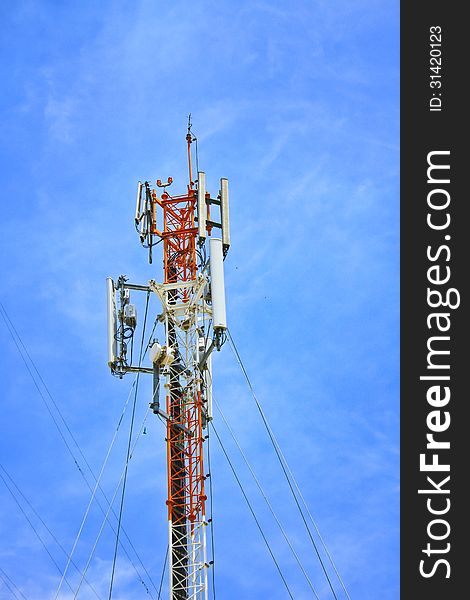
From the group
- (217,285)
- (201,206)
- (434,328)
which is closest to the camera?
(434,328)

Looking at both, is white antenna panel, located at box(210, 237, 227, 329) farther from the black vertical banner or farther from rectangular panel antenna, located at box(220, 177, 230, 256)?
the black vertical banner

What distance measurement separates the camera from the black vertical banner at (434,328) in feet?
128

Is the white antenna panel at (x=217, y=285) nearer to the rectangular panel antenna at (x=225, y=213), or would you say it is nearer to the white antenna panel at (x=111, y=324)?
the rectangular panel antenna at (x=225, y=213)

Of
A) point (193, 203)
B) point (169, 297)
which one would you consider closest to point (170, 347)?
point (169, 297)

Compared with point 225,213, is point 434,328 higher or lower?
lower

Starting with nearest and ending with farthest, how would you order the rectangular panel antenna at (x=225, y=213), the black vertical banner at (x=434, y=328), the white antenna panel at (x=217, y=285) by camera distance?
the black vertical banner at (x=434, y=328)
the white antenna panel at (x=217, y=285)
the rectangular panel antenna at (x=225, y=213)

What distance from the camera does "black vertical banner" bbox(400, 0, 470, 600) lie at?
38.9 meters

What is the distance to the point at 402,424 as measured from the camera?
1554 inches

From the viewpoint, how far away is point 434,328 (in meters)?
39.8

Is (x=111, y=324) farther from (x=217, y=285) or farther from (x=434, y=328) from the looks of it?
(x=434, y=328)

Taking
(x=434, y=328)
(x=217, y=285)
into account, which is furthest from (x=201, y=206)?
(x=434, y=328)

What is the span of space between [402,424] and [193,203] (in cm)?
2292

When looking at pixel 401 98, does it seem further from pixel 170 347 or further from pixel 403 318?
pixel 170 347

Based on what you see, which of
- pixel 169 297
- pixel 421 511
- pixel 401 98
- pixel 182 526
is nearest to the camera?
pixel 421 511
